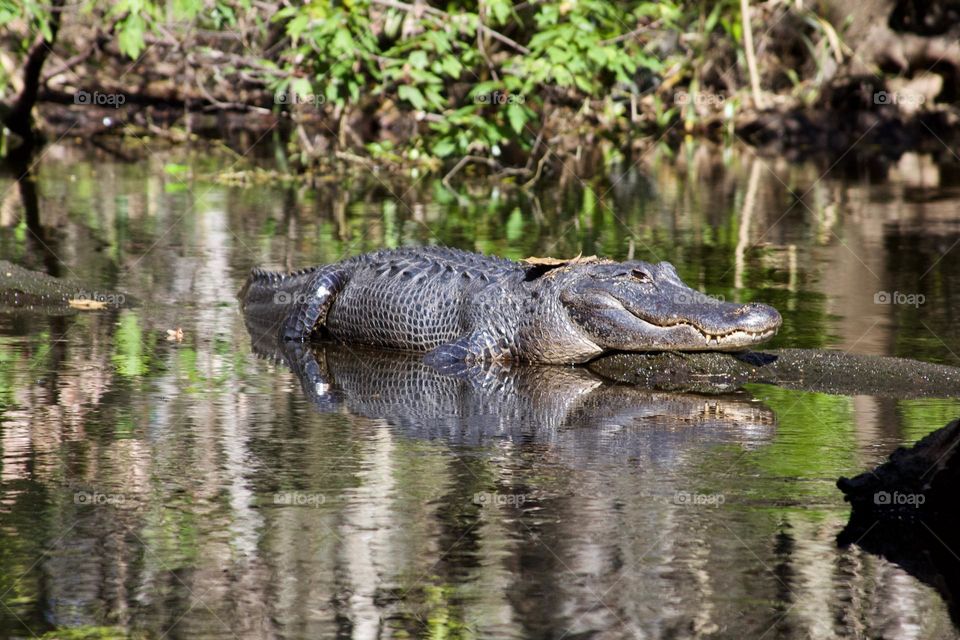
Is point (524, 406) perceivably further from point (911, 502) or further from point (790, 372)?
point (911, 502)

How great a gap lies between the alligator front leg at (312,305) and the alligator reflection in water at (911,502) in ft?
15.9

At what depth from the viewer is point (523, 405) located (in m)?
8.09

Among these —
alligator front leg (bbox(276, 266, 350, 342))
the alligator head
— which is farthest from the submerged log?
alligator front leg (bbox(276, 266, 350, 342))

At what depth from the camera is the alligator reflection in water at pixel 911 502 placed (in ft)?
18.3

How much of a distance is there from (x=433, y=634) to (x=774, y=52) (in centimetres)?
2726

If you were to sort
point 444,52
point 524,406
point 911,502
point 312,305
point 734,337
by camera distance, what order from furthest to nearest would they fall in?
point 444,52
point 312,305
point 734,337
point 524,406
point 911,502

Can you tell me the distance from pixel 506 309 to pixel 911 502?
393 cm

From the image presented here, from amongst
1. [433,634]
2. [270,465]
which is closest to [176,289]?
[270,465]

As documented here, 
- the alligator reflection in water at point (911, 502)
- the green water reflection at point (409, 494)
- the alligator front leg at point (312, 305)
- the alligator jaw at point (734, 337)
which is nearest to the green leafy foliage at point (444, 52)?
the green water reflection at point (409, 494)

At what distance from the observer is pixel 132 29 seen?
1692cm

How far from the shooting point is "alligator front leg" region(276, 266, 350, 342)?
1012cm

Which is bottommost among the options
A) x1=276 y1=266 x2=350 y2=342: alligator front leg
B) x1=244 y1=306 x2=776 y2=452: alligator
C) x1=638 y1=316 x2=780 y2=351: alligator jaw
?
x1=244 y1=306 x2=776 y2=452: alligator

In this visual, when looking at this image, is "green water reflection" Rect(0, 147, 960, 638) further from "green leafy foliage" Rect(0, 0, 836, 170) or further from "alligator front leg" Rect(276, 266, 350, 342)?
"green leafy foliage" Rect(0, 0, 836, 170)

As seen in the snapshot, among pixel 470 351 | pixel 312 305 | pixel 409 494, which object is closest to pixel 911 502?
pixel 409 494
